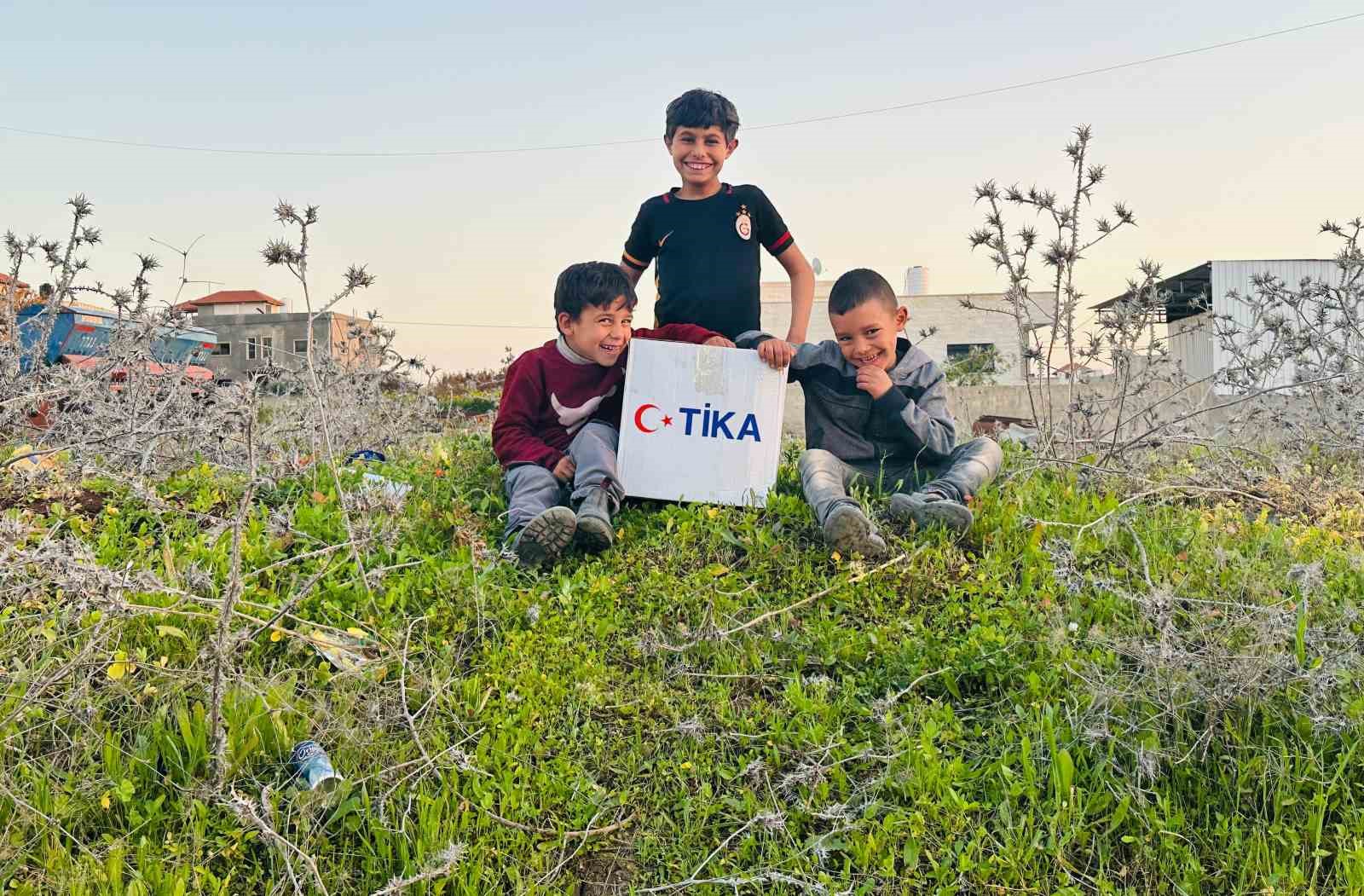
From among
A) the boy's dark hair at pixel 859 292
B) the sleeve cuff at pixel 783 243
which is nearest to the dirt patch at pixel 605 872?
the boy's dark hair at pixel 859 292

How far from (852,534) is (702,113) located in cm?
228

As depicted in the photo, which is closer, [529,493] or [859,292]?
[529,493]

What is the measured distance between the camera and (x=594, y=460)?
4043mm

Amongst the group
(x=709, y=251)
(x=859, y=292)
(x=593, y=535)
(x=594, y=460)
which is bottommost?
(x=593, y=535)

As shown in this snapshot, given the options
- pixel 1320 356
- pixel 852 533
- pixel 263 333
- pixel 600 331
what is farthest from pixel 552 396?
pixel 263 333

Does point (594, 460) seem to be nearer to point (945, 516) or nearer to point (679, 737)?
point (945, 516)

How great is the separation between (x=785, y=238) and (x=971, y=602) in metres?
2.32

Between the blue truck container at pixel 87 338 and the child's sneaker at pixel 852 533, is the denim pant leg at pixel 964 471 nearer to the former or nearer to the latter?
the child's sneaker at pixel 852 533

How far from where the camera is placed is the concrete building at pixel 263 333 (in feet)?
15.7

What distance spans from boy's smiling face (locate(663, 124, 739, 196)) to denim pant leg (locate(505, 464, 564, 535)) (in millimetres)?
1686

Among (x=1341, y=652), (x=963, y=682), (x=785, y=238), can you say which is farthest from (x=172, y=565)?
(x=1341, y=652)

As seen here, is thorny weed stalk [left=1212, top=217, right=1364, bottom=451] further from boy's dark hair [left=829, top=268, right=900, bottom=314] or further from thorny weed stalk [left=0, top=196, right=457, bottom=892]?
thorny weed stalk [left=0, top=196, right=457, bottom=892]

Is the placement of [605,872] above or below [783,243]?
below

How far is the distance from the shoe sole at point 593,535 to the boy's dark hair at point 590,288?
1053 mm
